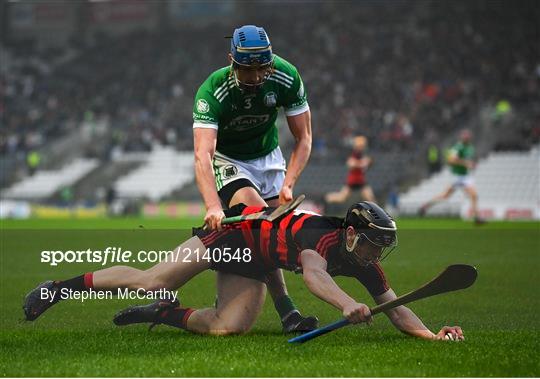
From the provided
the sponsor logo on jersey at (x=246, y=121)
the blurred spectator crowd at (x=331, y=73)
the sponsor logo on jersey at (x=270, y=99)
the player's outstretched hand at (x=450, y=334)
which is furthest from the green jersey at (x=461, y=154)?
the player's outstretched hand at (x=450, y=334)

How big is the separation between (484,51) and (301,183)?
8.47 m

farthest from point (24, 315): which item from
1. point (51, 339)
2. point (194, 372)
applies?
point (194, 372)

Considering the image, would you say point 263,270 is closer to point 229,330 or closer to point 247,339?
point 229,330

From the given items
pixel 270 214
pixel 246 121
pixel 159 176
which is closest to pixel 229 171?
pixel 246 121

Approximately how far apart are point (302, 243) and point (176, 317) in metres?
1.19

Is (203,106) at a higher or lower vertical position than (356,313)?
higher

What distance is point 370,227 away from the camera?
21.3 ft

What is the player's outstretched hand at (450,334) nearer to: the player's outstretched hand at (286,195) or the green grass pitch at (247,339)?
the green grass pitch at (247,339)

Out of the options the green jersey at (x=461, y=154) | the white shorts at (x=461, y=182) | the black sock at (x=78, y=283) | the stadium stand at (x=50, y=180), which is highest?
the black sock at (x=78, y=283)

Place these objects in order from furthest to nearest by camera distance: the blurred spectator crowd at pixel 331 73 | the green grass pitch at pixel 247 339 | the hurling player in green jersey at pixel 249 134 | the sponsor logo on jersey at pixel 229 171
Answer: the blurred spectator crowd at pixel 331 73 → the sponsor logo on jersey at pixel 229 171 → the hurling player in green jersey at pixel 249 134 → the green grass pitch at pixel 247 339

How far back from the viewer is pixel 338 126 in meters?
36.0

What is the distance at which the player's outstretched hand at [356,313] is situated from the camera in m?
6.12

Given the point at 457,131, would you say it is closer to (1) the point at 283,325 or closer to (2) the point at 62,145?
(2) the point at 62,145

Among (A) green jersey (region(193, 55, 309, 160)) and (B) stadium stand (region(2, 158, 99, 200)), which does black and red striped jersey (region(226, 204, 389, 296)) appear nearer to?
(A) green jersey (region(193, 55, 309, 160))
